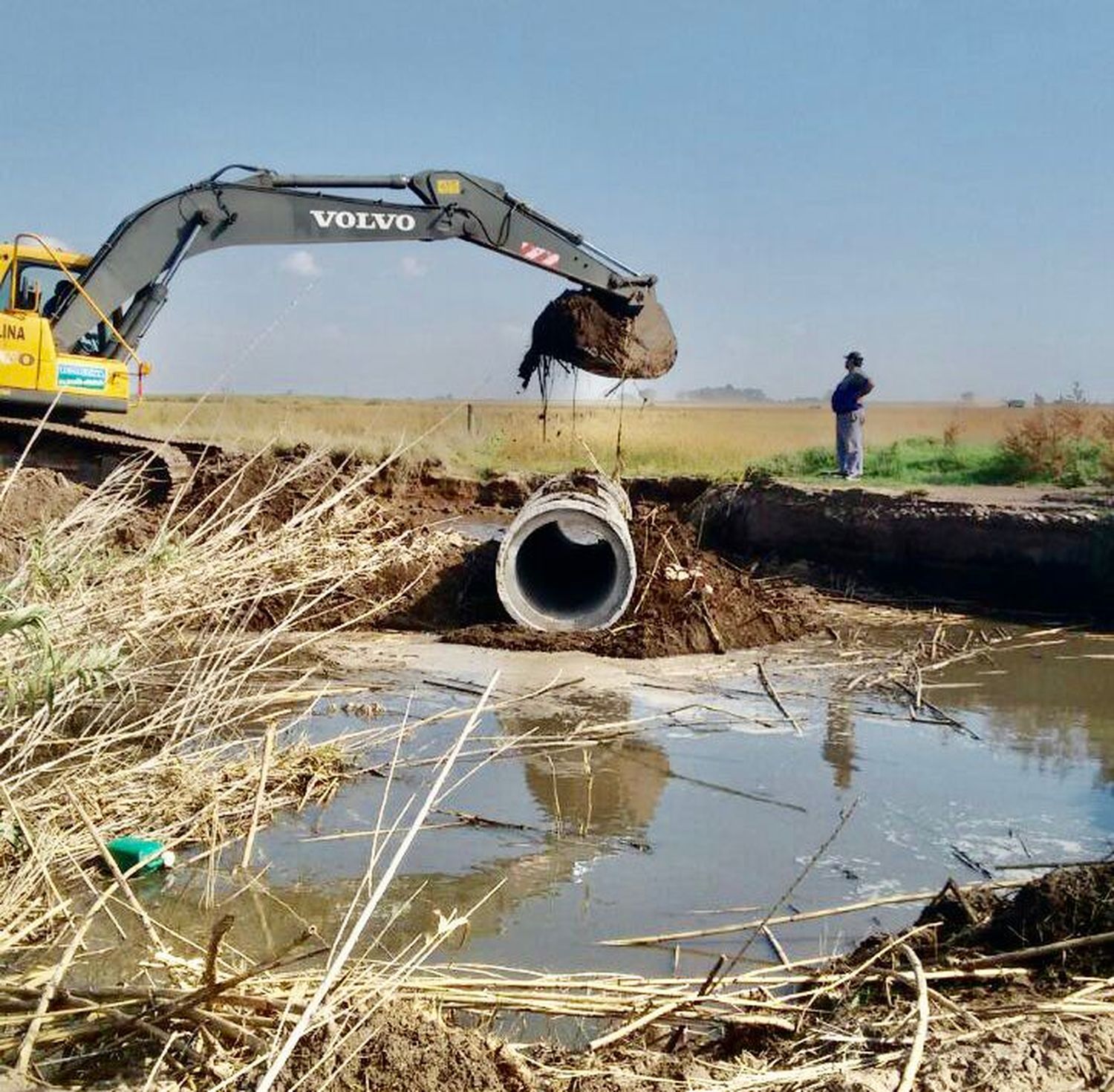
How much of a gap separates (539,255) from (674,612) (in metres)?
5.16

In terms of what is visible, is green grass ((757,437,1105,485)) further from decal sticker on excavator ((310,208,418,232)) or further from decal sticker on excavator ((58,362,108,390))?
decal sticker on excavator ((58,362,108,390))

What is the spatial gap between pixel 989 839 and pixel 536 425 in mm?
24654

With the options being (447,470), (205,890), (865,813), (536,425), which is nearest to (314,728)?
(205,890)

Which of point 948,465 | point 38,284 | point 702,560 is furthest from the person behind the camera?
point 948,465

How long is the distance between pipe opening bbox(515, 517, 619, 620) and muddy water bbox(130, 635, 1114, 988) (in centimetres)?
146

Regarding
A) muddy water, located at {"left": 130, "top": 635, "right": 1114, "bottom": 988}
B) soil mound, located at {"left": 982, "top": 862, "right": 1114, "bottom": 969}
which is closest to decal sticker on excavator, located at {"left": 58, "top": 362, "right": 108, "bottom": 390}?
muddy water, located at {"left": 130, "top": 635, "right": 1114, "bottom": 988}

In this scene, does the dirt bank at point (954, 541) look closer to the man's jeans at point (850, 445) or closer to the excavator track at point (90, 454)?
the man's jeans at point (850, 445)

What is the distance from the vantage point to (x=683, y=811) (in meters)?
6.16

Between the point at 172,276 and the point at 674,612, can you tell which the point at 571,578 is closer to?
the point at 674,612

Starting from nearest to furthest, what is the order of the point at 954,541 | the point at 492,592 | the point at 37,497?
the point at 492,592 → the point at 37,497 → the point at 954,541

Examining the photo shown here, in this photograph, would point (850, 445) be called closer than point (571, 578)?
No

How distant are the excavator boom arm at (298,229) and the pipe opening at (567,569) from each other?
2.56 metres

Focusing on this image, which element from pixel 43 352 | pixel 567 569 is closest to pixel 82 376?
pixel 43 352

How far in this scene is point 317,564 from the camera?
18.5ft
